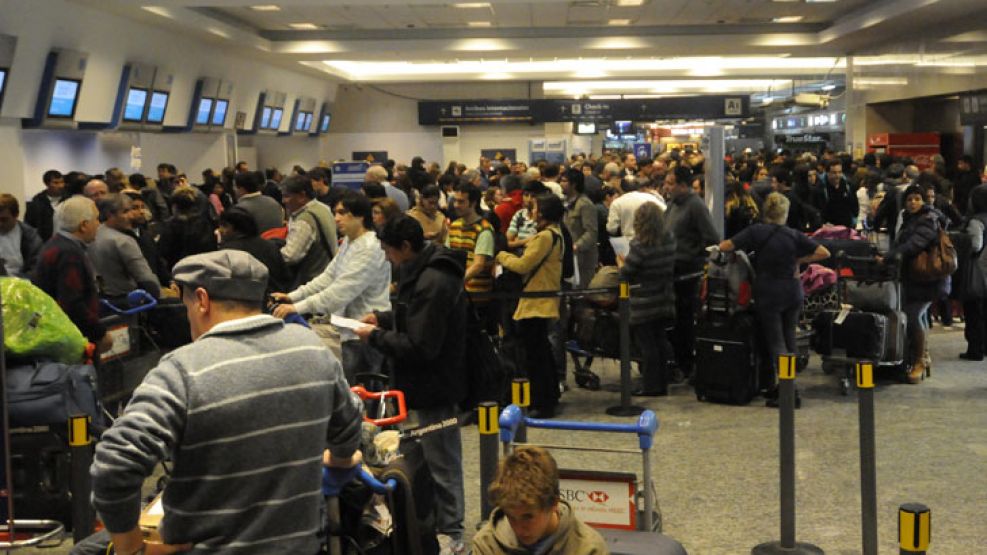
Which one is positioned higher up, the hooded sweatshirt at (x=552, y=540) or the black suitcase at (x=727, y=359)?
the hooded sweatshirt at (x=552, y=540)

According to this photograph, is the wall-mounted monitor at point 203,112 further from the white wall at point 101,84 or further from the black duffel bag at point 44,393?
the black duffel bag at point 44,393

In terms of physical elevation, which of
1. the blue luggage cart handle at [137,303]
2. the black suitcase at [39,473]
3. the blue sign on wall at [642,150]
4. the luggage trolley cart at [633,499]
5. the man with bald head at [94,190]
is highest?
the blue sign on wall at [642,150]

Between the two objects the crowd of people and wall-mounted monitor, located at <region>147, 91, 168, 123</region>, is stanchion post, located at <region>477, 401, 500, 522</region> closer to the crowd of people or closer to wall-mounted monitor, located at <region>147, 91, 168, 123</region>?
the crowd of people

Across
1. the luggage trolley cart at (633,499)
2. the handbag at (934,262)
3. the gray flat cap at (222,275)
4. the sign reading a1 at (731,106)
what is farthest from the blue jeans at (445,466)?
the sign reading a1 at (731,106)

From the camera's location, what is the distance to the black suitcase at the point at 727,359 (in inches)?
347

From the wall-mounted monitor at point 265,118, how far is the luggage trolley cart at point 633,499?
20.9 meters

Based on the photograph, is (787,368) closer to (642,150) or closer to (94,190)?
(94,190)

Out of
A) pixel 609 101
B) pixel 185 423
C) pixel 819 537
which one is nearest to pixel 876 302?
pixel 819 537

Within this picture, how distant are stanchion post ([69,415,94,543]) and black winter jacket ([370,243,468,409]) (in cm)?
→ 136

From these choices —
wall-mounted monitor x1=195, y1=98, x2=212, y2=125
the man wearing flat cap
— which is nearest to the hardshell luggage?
the man wearing flat cap

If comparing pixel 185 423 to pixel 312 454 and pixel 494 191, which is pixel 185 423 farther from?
pixel 494 191

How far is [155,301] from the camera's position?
7355 millimetres

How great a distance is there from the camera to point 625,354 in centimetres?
847

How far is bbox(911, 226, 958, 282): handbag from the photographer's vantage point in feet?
30.4
